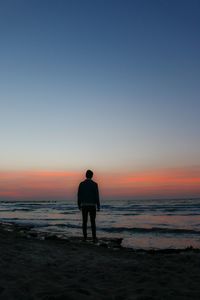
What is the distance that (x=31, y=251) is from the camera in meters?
9.13

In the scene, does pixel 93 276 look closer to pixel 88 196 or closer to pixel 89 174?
pixel 88 196

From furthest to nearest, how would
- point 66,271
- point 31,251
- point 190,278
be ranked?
1. point 31,251
2. point 66,271
3. point 190,278

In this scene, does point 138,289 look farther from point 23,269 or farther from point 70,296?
point 23,269

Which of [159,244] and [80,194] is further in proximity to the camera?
[159,244]

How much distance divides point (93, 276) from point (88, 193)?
585cm

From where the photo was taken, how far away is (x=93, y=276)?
6.23 meters

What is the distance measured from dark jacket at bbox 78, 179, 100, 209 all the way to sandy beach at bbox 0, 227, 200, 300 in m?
2.77

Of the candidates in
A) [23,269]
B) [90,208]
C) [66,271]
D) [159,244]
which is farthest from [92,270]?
[159,244]

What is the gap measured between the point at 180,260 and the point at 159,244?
18.0 feet

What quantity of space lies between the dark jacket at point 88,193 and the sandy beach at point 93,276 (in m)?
2.77

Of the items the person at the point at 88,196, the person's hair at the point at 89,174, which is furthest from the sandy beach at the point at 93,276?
the person's hair at the point at 89,174

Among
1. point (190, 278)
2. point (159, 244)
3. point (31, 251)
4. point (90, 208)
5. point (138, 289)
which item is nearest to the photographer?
point (138, 289)

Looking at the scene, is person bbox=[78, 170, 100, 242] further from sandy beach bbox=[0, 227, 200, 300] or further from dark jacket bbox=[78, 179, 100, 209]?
sandy beach bbox=[0, 227, 200, 300]

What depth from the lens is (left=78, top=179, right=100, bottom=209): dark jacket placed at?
39.4 ft
